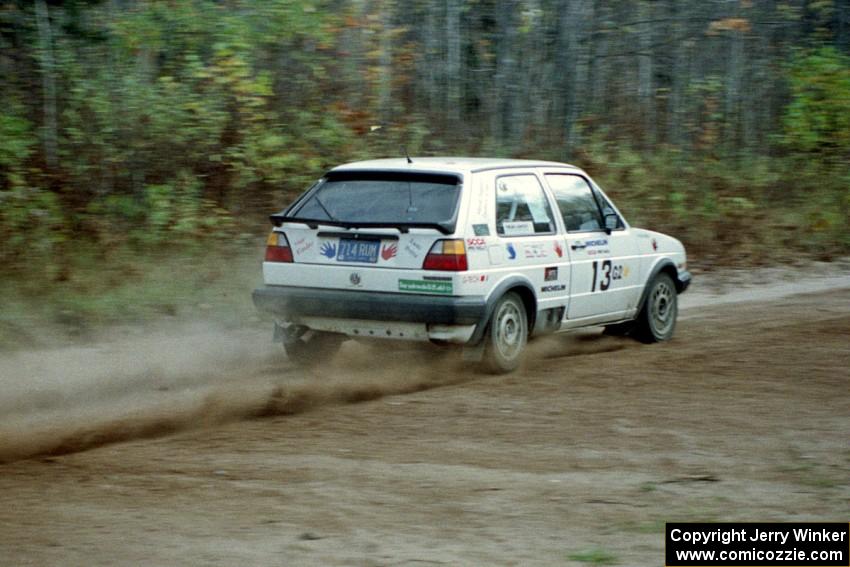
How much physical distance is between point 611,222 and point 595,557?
5742mm

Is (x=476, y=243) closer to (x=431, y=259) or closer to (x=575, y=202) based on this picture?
(x=431, y=259)

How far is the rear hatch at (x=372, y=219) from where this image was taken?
867 cm

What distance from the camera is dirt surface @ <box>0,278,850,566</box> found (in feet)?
16.6

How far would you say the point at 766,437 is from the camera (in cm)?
695

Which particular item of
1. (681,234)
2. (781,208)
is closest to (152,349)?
(681,234)

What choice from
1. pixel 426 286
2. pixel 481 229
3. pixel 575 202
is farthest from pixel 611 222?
pixel 426 286

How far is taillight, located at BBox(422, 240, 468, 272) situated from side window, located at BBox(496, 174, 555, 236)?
1.76ft

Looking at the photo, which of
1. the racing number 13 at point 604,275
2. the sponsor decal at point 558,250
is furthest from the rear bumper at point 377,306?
the racing number 13 at point 604,275

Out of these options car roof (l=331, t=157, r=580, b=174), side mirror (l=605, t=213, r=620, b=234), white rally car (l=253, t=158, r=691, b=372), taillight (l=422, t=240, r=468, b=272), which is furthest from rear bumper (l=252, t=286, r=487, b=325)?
side mirror (l=605, t=213, r=620, b=234)

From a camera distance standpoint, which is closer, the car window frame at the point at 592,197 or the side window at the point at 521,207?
the side window at the point at 521,207

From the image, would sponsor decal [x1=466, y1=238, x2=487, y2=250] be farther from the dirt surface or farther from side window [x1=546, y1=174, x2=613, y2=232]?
side window [x1=546, y1=174, x2=613, y2=232]

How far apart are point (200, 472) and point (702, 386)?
403cm

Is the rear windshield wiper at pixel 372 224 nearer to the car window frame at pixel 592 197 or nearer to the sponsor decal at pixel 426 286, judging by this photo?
the sponsor decal at pixel 426 286

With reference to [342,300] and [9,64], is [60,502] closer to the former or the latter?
[342,300]
